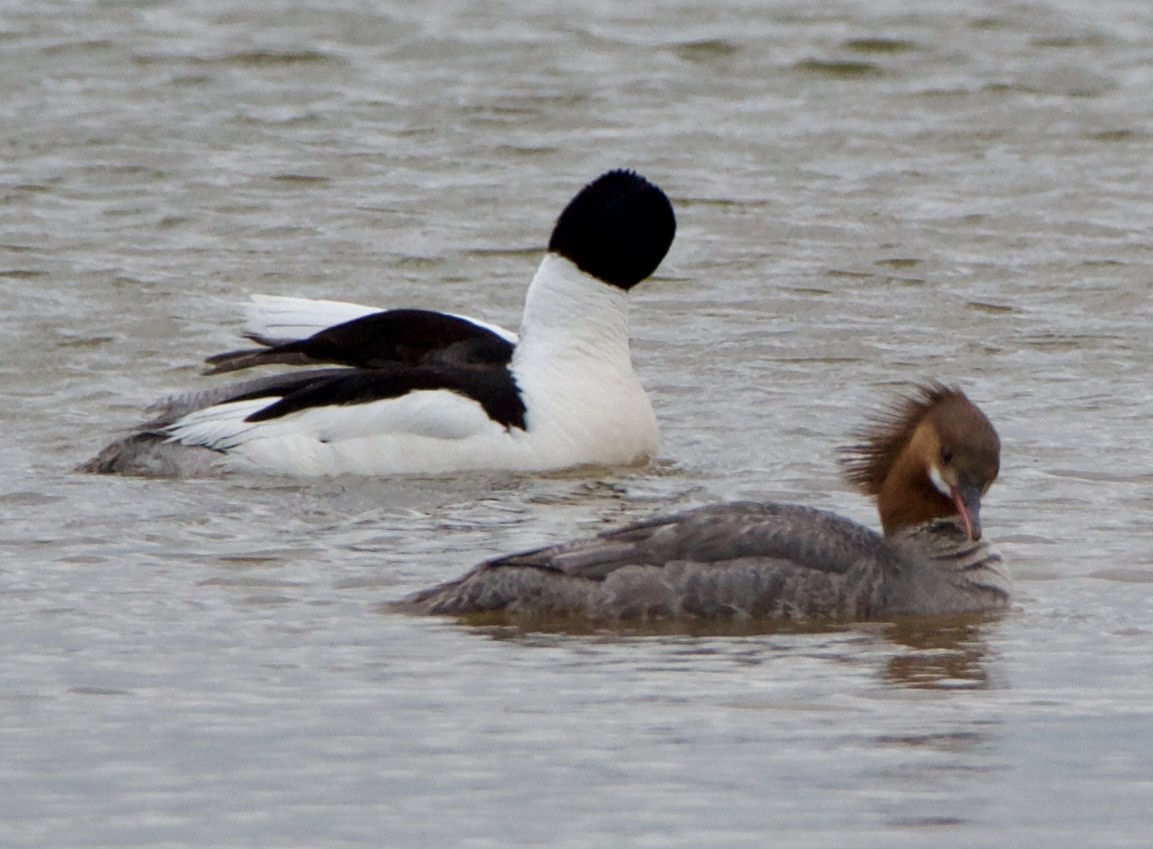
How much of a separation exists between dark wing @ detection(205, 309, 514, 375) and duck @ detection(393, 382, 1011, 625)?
9.53ft

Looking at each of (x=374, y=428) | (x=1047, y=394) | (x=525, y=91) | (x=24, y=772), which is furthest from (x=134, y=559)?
(x=525, y=91)

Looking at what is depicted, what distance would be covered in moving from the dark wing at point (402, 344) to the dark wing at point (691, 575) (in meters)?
2.96

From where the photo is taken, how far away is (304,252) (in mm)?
15398

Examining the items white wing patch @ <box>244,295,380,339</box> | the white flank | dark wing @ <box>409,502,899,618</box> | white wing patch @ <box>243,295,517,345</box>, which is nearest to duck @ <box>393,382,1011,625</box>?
dark wing @ <box>409,502,899,618</box>

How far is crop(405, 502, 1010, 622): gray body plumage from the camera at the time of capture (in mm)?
7469

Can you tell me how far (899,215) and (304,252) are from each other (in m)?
3.96

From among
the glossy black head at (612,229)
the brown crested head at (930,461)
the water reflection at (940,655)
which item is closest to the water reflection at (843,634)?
the water reflection at (940,655)

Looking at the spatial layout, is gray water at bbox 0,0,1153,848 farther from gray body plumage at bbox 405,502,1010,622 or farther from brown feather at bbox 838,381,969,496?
brown feather at bbox 838,381,969,496

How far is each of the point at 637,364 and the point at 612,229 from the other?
7.69ft

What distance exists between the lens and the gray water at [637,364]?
566 centimetres

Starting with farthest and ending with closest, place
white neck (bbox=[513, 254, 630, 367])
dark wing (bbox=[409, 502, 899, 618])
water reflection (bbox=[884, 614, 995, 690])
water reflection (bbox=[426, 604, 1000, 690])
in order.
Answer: white neck (bbox=[513, 254, 630, 367])
dark wing (bbox=[409, 502, 899, 618])
water reflection (bbox=[426, 604, 1000, 690])
water reflection (bbox=[884, 614, 995, 690])

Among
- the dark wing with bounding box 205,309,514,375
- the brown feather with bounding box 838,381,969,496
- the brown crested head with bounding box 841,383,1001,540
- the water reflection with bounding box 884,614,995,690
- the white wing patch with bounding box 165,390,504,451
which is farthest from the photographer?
the dark wing with bounding box 205,309,514,375

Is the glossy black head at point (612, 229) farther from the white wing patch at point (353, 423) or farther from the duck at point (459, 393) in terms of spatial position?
the white wing patch at point (353, 423)

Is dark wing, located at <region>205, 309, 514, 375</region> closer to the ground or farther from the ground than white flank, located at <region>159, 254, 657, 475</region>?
farther from the ground
